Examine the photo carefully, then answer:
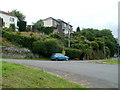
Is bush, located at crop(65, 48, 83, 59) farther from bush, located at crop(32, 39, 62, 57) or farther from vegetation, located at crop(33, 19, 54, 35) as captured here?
vegetation, located at crop(33, 19, 54, 35)

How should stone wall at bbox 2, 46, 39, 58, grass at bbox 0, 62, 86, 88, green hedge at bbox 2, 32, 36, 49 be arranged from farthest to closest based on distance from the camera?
green hedge at bbox 2, 32, 36, 49
stone wall at bbox 2, 46, 39, 58
grass at bbox 0, 62, 86, 88

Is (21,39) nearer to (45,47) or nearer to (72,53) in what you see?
(45,47)

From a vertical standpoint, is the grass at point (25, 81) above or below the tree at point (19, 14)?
below

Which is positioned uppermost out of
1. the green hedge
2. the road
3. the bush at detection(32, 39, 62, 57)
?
the green hedge

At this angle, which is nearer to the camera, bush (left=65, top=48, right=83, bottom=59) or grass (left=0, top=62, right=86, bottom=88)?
grass (left=0, top=62, right=86, bottom=88)

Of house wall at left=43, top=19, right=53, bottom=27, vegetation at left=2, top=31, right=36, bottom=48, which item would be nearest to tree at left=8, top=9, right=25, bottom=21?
house wall at left=43, top=19, right=53, bottom=27

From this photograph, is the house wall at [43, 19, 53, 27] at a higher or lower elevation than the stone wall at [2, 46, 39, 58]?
higher

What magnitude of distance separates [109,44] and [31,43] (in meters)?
44.6

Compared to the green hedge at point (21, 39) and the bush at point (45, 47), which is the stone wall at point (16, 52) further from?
the green hedge at point (21, 39)

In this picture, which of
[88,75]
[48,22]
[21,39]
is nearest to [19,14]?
[48,22]

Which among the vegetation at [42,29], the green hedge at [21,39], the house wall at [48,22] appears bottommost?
the green hedge at [21,39]

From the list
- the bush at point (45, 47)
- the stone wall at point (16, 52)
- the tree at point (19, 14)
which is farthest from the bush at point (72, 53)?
the tree at point (19, 14)

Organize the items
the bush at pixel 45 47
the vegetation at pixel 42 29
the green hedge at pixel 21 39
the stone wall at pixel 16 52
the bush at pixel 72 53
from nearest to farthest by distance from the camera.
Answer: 1. the stone wall at pixel 16 52
2. the bush at pixel 45 47
3. the green hedge at pixel 21 39
4. the bush at pixel 72 53
5. the vegetation at pixel 42 29

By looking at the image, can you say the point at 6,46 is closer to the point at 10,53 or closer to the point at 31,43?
the point at 10,53
